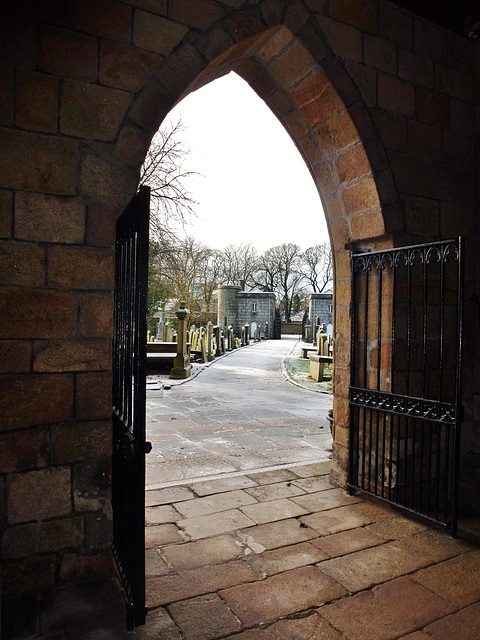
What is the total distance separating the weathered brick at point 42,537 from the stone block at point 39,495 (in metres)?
0.04

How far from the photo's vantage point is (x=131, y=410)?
6.61 feet

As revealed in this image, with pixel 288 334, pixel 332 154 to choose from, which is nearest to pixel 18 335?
pixel 332 154

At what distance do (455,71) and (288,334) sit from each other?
37430 millimetres

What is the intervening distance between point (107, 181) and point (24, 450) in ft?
4.34

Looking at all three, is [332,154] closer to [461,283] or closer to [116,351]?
[461,283]

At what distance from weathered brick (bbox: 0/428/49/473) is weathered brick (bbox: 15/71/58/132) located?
1400 mm

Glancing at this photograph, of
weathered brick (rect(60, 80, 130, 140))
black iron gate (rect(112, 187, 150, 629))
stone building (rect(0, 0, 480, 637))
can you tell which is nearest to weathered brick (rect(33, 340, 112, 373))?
stone building (rect(0, 0, 480, 637))

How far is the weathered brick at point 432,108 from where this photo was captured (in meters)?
3.28

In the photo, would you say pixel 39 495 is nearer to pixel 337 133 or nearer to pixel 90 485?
pixel 90 485

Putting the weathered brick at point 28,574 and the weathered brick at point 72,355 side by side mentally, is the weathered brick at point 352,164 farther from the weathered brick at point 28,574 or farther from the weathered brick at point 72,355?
the weathered brick at point 28,574

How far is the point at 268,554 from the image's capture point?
7.77ft

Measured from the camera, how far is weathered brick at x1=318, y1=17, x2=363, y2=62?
2.93 m

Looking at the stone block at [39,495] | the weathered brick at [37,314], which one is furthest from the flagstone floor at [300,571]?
the weathered brick at [37,314]

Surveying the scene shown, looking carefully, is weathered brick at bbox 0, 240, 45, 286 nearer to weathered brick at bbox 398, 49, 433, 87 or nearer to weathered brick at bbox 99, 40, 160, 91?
weathered brick at bbox 99, 40, 160, 91
